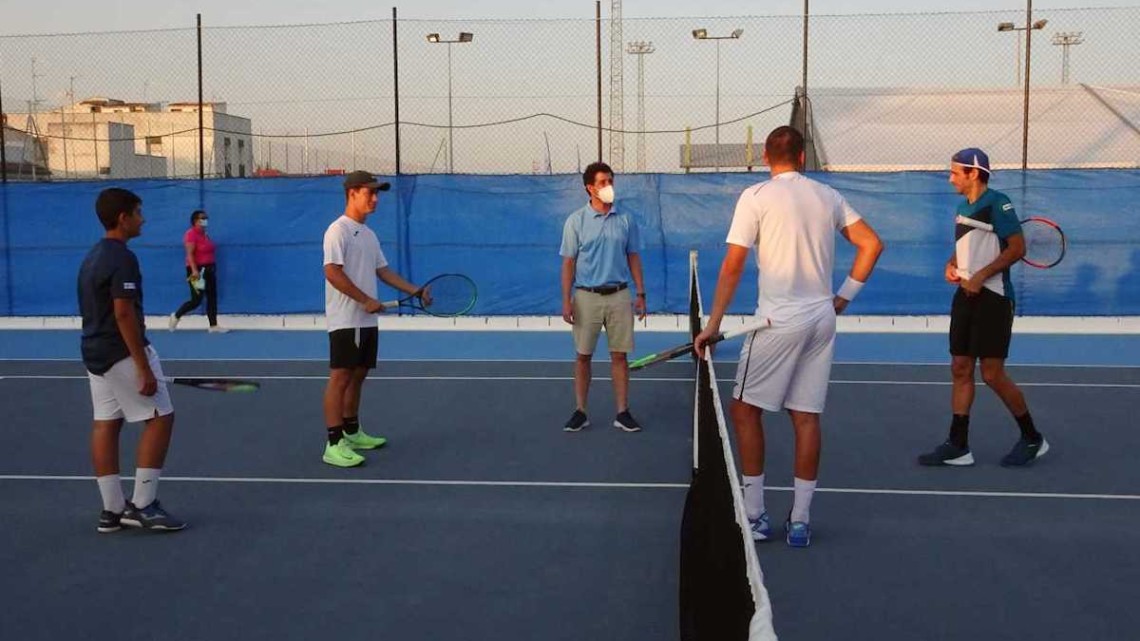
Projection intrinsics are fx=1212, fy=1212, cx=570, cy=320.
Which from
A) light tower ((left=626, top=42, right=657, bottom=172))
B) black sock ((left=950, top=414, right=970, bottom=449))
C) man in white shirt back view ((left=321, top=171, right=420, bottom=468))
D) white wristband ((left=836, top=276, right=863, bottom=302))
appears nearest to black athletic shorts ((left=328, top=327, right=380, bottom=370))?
man in white shirt back view ((left=321, top=171, right=420, bottom=468))

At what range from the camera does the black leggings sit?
14484 mm

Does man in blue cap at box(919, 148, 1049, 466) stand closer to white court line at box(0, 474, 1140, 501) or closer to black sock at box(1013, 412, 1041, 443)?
black sock at box(1013, 412, 1041, 443)

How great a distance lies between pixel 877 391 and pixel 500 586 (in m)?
5.75

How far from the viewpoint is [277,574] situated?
5.11 metres

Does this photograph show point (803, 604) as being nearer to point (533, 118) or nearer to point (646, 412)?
point (646, 412)

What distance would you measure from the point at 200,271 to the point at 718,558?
12.2 metres

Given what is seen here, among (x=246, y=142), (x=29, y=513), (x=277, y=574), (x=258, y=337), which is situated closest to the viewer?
(x=277, y=574)

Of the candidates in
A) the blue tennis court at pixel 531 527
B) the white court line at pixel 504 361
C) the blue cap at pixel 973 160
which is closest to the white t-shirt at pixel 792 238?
the blue tennis court at pixel 531 527

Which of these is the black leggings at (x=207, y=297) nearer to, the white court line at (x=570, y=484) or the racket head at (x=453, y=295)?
the racket head at (x=453, y=295)

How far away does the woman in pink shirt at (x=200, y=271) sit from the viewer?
1437 centimetres

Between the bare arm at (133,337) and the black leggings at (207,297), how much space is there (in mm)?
9258

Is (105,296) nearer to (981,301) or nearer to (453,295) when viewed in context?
(453,295)

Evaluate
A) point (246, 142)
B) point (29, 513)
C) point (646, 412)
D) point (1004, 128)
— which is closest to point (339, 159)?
point (246, 142)

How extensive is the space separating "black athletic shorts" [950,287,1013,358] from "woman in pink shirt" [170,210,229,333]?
10.0m
